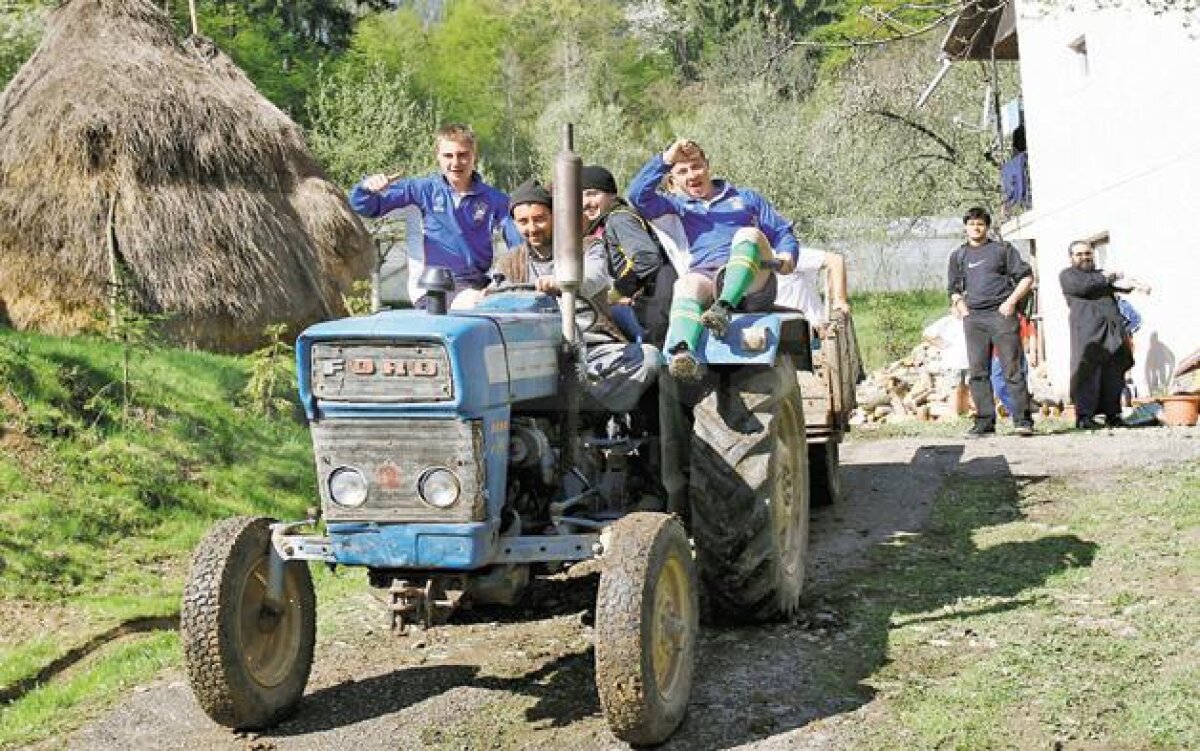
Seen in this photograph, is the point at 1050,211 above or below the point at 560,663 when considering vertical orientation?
above

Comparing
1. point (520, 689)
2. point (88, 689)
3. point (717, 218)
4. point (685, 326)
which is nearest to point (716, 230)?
point (717, 218)

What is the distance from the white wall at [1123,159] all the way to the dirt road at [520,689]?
32.8 feet

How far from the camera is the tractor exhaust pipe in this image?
4305 millimetres

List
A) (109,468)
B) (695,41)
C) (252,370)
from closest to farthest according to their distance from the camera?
(109,468), (252,370), (695,41)

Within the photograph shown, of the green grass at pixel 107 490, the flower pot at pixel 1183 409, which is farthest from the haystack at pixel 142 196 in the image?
the flower pot at pixel 1183 409

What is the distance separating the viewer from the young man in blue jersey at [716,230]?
217 inches

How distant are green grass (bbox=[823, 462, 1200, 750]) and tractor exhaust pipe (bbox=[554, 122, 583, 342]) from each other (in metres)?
1.76

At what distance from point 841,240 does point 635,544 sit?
1414 inches

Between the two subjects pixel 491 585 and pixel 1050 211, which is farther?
pixel 1050 211

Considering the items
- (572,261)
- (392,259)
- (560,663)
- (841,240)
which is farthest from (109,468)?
(392,259)

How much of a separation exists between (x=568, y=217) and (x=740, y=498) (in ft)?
4.92

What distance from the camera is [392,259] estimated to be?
48.1 metres

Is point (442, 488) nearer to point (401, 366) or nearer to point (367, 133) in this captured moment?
point (401, 366)

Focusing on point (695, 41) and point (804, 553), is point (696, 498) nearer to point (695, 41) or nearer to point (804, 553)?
point (804, 553)
